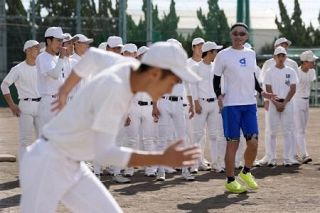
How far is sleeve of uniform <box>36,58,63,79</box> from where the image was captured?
1014 centimetres

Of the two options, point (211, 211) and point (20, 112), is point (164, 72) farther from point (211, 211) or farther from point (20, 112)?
point (20, 112)

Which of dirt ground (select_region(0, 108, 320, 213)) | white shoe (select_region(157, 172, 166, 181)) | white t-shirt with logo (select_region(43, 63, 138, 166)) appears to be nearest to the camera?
white t-shirt with logo (select_region(43, 63, 138, 166))

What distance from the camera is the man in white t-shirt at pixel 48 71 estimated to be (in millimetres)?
10289

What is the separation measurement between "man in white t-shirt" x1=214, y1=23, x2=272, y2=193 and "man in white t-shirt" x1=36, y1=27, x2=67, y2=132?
7.06 feet

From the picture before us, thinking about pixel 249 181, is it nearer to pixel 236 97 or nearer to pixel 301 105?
pixel 236 97

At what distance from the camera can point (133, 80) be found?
4.56 metres

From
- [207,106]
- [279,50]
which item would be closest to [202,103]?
[207,106]

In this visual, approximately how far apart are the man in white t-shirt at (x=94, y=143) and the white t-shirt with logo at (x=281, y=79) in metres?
8.48

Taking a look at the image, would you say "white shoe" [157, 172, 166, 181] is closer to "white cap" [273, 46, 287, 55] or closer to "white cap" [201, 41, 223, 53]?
"white cap" [201, 41, 223, 53]

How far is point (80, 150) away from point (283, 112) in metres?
8.92

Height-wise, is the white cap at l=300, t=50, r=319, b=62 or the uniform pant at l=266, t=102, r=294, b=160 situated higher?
the white cap at l=300, t=50, r=319, b=62

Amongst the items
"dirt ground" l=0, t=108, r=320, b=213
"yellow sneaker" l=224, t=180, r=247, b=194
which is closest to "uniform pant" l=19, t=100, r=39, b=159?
"dirt ground" l=0, t=108, r=320, b=213

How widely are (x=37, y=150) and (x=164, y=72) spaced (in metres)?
1.00

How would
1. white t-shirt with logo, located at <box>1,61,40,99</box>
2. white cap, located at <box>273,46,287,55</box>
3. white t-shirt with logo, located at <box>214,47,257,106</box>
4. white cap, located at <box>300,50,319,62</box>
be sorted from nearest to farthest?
white t-shirt with logo, located at <box>214,47,257,106</box> → white t-shirt with logo, located at <box>1,61,40,99</box> → white cap, located at <box>273,46,287,55</box> → white cap, located at <box>300,50,319,62</box>
